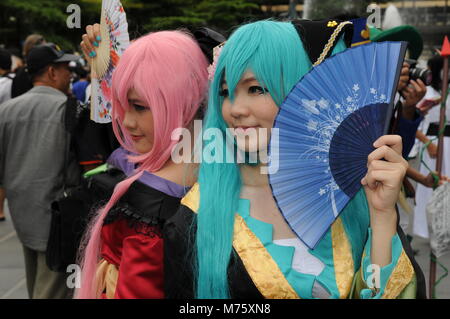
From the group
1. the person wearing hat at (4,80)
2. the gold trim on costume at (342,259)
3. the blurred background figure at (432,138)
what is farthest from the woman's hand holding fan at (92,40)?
the person wearing hat at (4,80)

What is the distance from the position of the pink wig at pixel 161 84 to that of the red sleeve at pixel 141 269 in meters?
0.20

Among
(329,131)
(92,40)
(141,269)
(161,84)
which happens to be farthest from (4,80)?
(329,131)

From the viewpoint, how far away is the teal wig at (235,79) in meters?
1.67

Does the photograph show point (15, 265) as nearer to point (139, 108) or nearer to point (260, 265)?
point (139, 108)

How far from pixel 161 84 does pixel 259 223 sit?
0.57 meters

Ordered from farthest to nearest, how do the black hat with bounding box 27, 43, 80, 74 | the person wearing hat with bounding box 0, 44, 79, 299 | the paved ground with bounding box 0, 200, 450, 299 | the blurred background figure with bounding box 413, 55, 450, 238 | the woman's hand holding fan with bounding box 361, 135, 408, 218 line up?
the blurred background figure with bounding box 413, 55, 450, 238
the paved ground with bounding box 0, 200, 450, 299
the black hat with bounding box 27, 43, 80, 74
the person wearing hat with bounding box 0, 44, 79, 299
the woman's hand holding fan with bounding box 361, 135, 408, 218

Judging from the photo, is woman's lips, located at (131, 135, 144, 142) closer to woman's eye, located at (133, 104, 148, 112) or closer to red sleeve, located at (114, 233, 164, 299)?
woman's eye, located at (133, 104, 148, 112)

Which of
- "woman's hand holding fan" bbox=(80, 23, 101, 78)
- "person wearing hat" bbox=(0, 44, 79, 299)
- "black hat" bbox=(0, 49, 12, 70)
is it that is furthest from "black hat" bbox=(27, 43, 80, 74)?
"black hat" bbox=(0, 49, 12, 70)

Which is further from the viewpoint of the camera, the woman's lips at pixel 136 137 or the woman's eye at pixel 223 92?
the woman's lips at pixel 136 137

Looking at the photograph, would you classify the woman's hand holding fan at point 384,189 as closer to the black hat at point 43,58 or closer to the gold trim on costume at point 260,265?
the gold trim on costume at point 260,265

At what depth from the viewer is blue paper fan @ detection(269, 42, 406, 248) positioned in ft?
4.92

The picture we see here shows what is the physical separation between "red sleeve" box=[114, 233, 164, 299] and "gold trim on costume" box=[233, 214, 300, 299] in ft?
1.02

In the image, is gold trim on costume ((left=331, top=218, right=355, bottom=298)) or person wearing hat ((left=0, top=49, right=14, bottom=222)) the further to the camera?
person wearing hat ((left=0, top=49, right=14, bottom=222))

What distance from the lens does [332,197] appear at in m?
1.56
